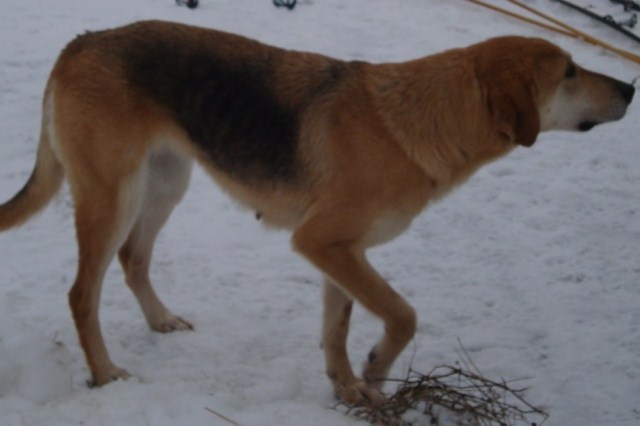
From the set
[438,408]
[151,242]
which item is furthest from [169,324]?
[438,408]

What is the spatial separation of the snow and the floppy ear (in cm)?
149

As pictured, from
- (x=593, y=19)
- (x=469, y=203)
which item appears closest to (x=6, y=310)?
(x=469, y=203)

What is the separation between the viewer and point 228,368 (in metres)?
4.14

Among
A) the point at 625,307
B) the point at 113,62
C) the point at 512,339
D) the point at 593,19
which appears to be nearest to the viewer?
the point at 113,62

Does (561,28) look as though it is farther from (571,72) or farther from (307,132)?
(307,132)

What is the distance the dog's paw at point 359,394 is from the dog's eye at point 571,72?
6.09 ft

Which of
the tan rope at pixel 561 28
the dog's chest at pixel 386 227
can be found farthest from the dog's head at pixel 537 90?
the tan rope at pixel 561 28

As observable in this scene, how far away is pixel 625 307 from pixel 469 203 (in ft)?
5.04

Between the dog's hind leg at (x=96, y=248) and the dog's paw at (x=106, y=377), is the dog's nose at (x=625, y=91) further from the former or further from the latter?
the dog's paw at (x=106, y=377)

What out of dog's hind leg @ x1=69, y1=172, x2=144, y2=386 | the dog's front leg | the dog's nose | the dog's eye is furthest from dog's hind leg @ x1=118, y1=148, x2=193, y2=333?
the dog's nose

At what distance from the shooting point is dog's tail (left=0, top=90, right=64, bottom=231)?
4055 mm

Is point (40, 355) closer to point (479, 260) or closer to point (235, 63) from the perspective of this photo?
point (235, 63)

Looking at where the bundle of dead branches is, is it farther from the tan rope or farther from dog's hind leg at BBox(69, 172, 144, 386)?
the tan rope

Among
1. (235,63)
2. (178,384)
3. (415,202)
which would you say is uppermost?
(235,63)
